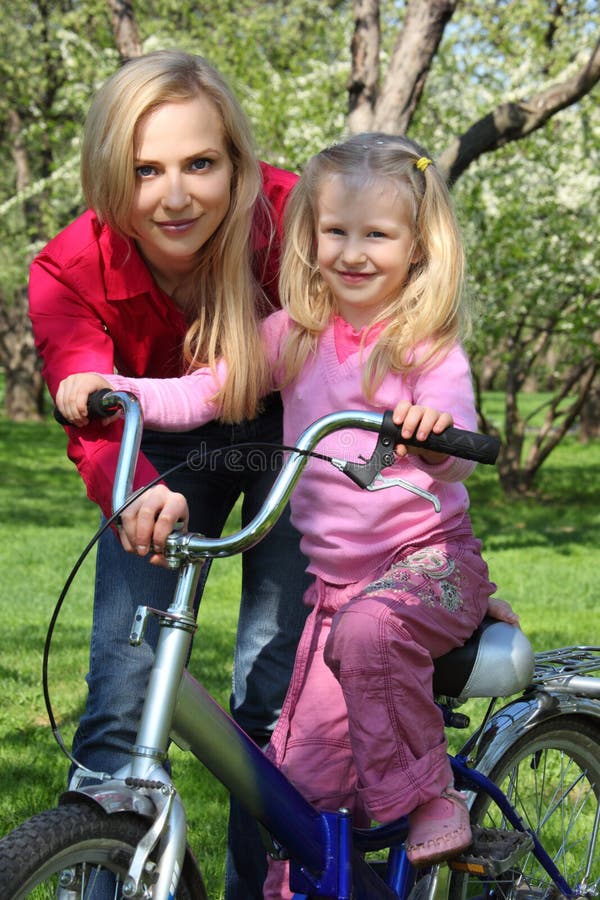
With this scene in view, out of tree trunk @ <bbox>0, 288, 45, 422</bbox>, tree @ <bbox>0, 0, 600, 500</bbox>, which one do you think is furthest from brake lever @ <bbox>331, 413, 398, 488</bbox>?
tree trunk @ <bbox>0, 288, 45, 422</bbox>

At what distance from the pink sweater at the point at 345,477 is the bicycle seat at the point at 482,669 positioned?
240 millimetres

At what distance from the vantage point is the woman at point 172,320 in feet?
7.70

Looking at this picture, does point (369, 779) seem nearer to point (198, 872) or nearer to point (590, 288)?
point (198, 872)

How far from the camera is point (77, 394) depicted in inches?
84.0

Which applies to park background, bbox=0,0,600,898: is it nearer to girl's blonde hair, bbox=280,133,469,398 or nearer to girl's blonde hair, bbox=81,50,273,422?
girl's blonde hair, bbox=280,133,469,398

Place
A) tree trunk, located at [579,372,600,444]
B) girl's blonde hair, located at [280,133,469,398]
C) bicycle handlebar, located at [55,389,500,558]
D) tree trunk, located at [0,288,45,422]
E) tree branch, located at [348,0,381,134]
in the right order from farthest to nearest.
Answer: tree trunk, located at [0,288,45,422]
tree trunk, located at [579,372,600,444]
tree branch, located at [348,0,381,134]
girl's blonde hair, located at [280,133,469,398]
bicycle handlebar, located at [55,389,500,558]

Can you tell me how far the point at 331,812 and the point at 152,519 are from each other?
798 mm

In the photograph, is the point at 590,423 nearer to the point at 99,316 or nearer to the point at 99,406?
the point at 99,316

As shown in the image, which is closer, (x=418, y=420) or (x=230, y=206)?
(x=418, y=420)

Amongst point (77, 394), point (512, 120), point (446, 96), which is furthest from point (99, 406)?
point (446, 96)

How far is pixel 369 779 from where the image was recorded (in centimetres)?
227

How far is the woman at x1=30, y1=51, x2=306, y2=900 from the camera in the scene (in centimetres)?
235

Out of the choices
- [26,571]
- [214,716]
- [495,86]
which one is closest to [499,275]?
[495,86]

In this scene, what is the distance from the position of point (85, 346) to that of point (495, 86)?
39.2ft
